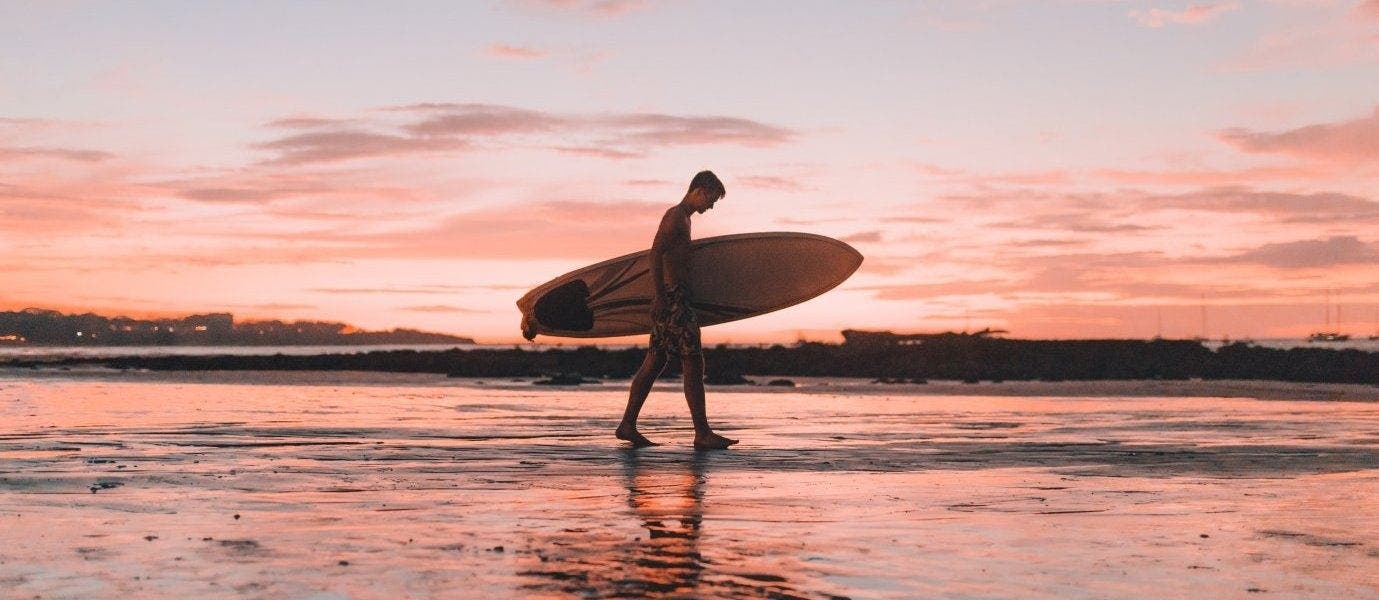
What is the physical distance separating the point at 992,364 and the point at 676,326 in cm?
2614

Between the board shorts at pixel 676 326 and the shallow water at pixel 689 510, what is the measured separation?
884 millimetres

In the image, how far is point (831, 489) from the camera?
8117mm

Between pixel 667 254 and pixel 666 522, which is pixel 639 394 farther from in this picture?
pixel 666 522

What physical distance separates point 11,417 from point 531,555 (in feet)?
39.6

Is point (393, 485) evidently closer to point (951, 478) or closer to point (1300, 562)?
point (951, 478)

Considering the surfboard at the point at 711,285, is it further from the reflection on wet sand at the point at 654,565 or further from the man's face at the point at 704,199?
the reflection on wet sand at the point at 654,565

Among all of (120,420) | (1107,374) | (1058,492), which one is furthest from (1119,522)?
(1107,374)

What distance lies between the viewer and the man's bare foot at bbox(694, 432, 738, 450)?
438 inches

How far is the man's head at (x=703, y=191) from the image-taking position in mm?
11961

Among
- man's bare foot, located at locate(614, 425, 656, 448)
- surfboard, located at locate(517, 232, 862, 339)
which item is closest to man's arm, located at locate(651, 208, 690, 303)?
man's bare foot, located at locate(614, 425, 656, 448)

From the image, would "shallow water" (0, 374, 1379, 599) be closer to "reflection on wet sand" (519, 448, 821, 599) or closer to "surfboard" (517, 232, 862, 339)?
"reflection on wet sand" (519, 448, 821, 599)

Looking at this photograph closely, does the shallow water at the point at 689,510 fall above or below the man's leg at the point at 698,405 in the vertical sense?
below

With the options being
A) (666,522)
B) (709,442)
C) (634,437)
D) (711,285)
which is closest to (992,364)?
(711,285)

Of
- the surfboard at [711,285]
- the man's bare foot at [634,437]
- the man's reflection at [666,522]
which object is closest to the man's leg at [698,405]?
the man's bare foot at [634,437]
